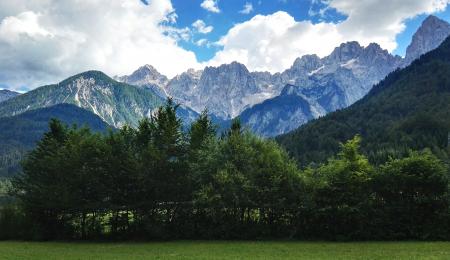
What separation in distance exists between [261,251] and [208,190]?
1397cm

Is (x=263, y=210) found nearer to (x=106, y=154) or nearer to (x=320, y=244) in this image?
(x=320, y=244)

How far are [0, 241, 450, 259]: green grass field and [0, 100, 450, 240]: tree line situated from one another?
18.4ft

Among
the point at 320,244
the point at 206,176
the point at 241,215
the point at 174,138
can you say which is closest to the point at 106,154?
the point at 174,138

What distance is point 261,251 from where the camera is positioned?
4175 centimetres

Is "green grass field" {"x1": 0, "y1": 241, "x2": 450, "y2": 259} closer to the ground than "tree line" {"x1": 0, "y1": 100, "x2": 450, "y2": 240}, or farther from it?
closer to the ground

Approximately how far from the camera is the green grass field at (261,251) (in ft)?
120

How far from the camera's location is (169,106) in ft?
216

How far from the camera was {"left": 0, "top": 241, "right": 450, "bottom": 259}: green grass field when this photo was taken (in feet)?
120

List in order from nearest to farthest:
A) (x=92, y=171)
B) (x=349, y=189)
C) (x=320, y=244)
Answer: (x=320, y=244) → (x=349, y=189) → (x=92, y=171)

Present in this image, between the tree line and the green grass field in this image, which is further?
the tree line

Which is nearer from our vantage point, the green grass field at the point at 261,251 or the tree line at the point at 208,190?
the green grass field at the point at 261,251

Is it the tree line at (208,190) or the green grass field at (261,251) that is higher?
the tree line at (208,190)

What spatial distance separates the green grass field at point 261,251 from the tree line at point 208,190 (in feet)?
18.4

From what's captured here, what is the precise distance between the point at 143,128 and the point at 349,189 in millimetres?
29972
